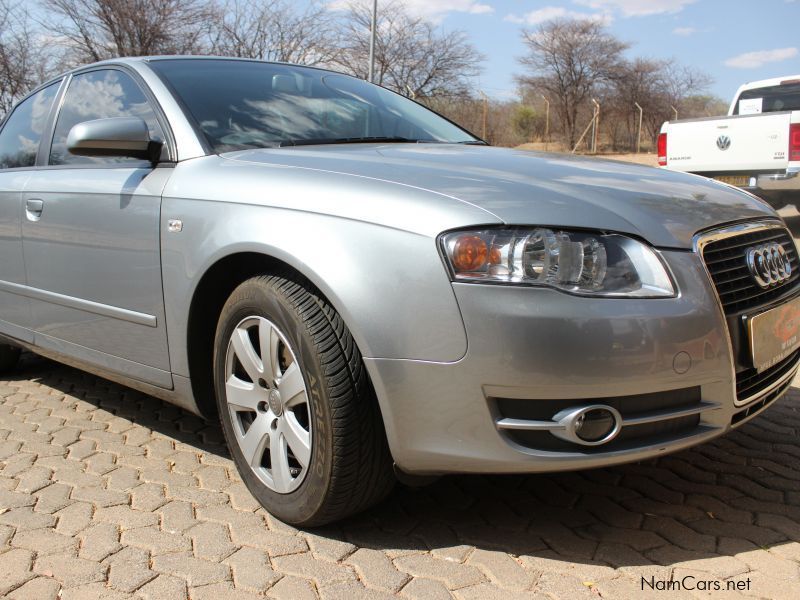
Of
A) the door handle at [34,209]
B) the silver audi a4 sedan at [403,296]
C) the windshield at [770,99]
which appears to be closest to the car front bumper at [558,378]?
the silver audi a4 sedan at [403,296]

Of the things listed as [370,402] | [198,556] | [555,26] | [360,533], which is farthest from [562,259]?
[555,26]

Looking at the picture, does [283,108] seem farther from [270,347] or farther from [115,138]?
[270,347]

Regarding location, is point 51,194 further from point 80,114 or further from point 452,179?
point 452,179

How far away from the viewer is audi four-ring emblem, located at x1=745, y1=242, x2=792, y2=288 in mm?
2395

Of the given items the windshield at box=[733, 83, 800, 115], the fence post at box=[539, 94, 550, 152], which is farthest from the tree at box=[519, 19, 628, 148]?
the windshield at box=[733, 83, 800, 115]

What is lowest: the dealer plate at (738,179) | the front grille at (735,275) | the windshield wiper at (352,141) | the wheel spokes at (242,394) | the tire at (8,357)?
the tire at (8,357)

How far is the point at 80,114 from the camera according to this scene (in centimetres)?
Answer: 362

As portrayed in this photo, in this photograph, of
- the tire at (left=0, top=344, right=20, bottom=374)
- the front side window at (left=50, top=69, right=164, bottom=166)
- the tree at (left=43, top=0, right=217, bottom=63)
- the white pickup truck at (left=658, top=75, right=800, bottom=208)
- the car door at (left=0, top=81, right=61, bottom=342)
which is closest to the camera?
the front side window at (left=50, top=69, right=164, bottom=166)

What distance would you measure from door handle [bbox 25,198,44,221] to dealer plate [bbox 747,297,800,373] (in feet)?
9.35

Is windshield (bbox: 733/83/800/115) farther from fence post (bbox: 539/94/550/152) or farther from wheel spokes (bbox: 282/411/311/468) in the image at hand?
fence post (bbox: 539/94/550/152)

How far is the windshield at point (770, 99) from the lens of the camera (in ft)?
34.3

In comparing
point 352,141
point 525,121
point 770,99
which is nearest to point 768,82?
point 770,99

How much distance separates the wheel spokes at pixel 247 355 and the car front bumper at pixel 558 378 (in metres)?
0.53

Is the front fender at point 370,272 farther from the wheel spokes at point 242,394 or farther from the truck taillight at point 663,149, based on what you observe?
the truck taillight at point 663,149
